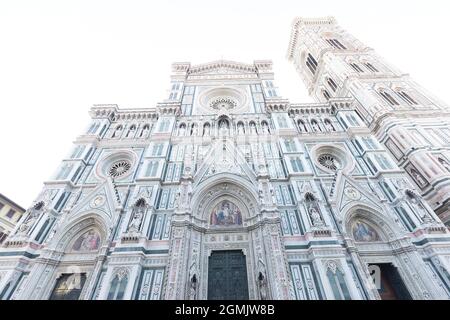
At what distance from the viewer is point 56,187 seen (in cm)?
1372

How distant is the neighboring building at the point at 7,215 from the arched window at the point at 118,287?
59.0 ft

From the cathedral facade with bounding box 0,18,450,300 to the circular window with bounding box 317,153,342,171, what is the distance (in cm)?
11

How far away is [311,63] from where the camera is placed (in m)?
33.0

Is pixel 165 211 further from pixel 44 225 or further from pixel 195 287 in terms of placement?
pixel 44 225

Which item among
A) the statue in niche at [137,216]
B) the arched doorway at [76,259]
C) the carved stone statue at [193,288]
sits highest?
the statue in niche at [137,216]

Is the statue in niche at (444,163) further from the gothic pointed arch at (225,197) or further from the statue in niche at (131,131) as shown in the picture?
the statue in niche at (131,131)

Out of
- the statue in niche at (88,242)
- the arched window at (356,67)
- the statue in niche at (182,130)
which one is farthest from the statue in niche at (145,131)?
the arched window at (356,67)

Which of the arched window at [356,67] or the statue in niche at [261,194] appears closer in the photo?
the statue in niche at [261,194]

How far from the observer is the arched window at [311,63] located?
31947 mm

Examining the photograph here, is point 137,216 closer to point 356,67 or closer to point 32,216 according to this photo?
point 32,216

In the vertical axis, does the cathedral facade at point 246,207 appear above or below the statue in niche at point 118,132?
below

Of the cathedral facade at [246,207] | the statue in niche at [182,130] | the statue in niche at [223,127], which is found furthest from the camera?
the statue in niche at [182,130]

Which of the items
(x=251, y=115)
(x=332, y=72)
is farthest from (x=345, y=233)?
(x=332, y=72)

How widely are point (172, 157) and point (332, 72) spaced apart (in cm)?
2190
